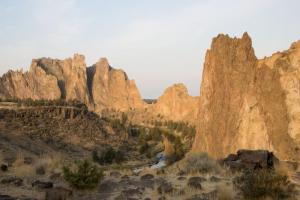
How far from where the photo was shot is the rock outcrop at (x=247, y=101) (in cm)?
5572

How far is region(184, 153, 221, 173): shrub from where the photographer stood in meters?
17.8

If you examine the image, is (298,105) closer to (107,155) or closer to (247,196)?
(107,155)

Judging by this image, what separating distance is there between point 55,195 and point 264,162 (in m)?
9.29

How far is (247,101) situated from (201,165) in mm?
48355

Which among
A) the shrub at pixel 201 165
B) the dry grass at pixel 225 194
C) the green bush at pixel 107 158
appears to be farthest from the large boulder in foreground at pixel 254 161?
the green bush at pixel 107 158

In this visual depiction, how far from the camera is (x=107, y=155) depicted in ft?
225

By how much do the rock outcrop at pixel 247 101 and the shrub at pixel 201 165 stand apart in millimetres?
36109

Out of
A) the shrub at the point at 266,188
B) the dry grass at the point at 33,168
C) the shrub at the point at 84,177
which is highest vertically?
the shrub at the point at 266,188

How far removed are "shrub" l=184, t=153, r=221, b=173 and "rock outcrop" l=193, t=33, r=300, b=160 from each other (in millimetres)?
36109

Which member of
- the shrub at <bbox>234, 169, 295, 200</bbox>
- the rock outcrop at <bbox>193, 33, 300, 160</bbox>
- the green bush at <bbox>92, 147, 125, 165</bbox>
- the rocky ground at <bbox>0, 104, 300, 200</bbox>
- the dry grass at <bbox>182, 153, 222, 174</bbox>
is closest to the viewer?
the shrub at <bbox>234, 169, 295, 200</bbox>

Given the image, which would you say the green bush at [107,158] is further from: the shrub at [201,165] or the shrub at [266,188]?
the shrub at [266,188]

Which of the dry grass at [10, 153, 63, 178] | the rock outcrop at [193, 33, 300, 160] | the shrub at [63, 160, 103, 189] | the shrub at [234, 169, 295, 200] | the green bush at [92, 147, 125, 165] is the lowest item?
the green bush at [92, 147, 125, 165]

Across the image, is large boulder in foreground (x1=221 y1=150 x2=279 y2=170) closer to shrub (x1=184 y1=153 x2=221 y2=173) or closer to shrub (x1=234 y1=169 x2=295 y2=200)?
shrub (x1=184 y1=153 x2=221 y2=173)

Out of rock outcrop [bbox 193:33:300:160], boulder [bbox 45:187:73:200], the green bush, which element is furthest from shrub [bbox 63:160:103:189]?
the green bush
